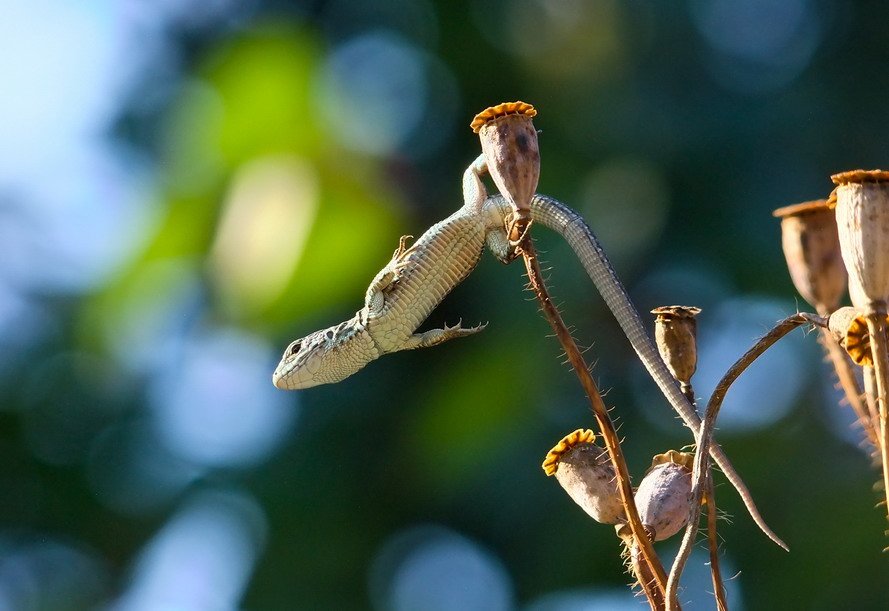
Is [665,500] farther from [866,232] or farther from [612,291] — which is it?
[612,291]

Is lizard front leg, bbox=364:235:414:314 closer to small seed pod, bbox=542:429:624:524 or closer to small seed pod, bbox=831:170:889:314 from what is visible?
small seed pod, bbox=542:429:624:524

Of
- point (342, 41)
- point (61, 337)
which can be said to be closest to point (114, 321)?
point (61, 337)

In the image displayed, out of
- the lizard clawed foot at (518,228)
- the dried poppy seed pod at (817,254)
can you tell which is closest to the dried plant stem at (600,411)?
the lizard clawed foot at (518,228)

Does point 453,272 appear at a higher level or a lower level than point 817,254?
higher

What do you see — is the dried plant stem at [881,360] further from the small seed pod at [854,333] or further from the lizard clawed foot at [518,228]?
the lizard clawed foot at [518,228]

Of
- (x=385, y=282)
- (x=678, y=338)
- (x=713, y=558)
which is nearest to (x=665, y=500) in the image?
(x=713, y=558)
